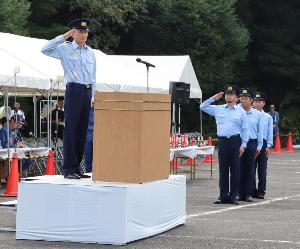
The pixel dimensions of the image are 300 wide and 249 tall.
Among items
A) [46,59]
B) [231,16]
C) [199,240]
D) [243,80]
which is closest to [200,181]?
[46,59]

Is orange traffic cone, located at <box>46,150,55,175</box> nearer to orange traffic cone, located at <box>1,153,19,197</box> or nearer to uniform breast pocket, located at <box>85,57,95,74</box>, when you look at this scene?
orange traffic cone, located at <box>1,153,19,197</box>

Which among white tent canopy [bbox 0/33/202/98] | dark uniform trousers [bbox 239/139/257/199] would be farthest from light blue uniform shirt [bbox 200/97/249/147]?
white tent canopy [bbox 0/33/202/98]

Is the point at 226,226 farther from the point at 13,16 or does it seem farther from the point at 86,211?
the point at 13,16

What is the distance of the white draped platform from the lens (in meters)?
9.68

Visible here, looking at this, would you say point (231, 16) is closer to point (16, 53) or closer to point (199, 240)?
point (16, 53)

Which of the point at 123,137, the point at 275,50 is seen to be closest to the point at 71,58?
the point at 123,137

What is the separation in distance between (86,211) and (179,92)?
11568mm

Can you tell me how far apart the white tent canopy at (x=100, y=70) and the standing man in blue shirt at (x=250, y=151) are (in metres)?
5.13

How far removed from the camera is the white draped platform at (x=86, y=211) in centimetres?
968

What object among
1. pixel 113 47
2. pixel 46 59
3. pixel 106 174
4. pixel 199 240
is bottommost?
pixel 199 240

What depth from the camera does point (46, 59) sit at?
21031mm

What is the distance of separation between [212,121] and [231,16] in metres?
5.48

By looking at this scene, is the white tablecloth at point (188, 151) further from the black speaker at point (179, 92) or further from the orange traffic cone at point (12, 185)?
the orange traffic cone at point (12, 185)

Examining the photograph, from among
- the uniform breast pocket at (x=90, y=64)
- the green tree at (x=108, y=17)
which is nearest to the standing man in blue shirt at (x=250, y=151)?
the uniform breast pocket at (x=90, y=64)
